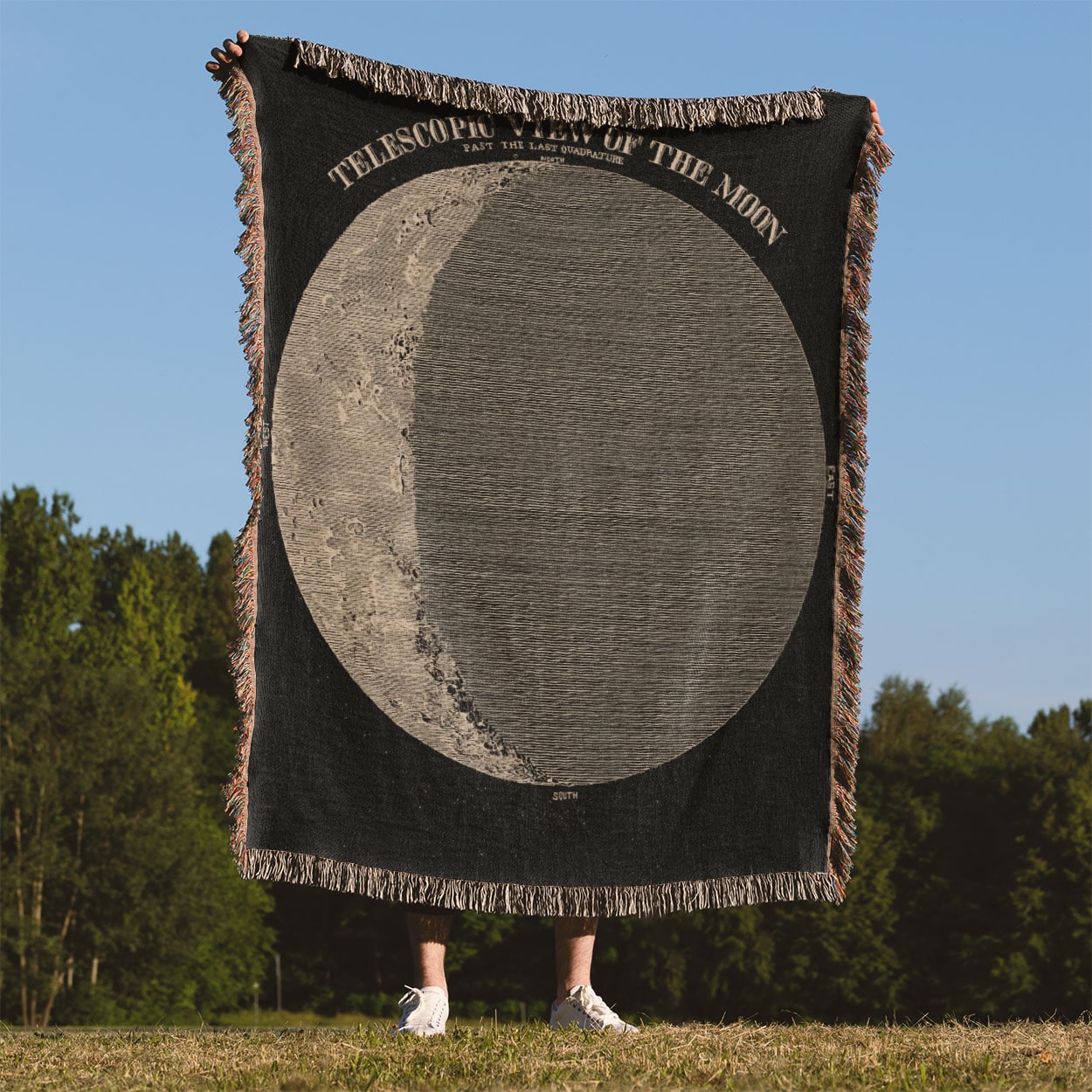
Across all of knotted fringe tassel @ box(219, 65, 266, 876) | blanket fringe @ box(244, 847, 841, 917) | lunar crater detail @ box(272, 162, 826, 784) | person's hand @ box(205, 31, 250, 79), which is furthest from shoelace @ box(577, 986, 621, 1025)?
person's hand @ box(205, 31, 250, 79)

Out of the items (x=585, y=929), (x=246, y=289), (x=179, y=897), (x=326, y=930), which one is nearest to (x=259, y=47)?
(x=246, y=289)

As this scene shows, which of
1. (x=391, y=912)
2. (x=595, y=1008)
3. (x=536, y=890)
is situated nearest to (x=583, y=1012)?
(x=595, y=1008)

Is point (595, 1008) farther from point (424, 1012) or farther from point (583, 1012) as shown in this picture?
point (424, 1012)

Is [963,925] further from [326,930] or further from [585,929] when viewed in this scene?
[585,929]

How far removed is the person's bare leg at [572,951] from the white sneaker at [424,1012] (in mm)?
439

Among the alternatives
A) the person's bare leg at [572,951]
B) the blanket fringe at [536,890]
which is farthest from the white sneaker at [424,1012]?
the person's bare leg at [572,951]

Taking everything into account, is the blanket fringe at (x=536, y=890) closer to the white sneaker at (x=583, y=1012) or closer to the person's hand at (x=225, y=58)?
the white sneaker at (x=583, y=1012)

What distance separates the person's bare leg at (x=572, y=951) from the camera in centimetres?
517

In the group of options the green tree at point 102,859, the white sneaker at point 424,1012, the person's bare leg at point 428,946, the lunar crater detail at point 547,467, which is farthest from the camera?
the green tree at point 102,859

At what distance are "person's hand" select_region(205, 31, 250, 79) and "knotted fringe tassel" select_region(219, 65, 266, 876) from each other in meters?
0.03

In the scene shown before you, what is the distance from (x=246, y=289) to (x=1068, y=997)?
100ft

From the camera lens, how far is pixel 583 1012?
5.03 meters

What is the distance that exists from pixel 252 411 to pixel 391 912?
30030 millimetres

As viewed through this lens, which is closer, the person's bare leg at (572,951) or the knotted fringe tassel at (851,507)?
the person's bare leg at (572,951)
